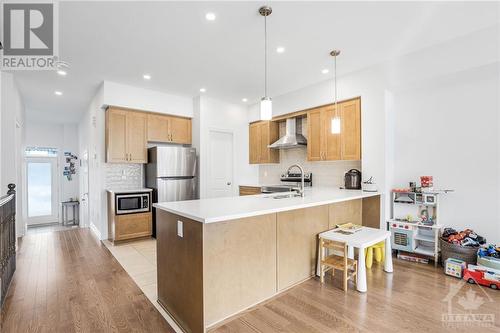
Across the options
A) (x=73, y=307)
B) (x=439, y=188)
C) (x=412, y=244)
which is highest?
(x=439, y=188)

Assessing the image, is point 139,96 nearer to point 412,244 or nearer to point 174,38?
point 174,38

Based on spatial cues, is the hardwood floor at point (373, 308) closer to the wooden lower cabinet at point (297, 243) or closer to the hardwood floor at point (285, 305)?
the hardwood floor at point (285, 305)

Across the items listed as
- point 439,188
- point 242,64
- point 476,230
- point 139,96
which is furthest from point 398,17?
point 139,96

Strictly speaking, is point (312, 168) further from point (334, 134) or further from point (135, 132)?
point (135, 132)

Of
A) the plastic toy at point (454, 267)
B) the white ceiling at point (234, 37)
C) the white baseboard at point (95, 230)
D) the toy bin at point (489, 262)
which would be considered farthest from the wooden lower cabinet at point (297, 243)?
the white baseboard at point (95, 230)

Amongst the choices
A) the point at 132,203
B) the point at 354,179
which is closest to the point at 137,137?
the point at 132,203

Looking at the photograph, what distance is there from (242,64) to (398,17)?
2.02m

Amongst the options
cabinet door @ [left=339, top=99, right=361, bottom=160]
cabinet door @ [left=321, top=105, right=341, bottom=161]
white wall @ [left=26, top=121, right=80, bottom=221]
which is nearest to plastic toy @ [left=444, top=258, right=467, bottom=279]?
cabinet door @ [left=339, top=99, right=361, bottom=160]

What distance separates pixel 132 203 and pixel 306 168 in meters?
3.45

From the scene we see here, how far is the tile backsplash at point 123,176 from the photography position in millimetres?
4758

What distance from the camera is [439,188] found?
3.55 m

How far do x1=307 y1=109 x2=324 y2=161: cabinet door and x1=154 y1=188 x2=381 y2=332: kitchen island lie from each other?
6.25 ft

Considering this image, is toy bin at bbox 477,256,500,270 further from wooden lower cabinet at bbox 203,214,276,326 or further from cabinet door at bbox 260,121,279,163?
cabinet door at bbox 260,121,279,163

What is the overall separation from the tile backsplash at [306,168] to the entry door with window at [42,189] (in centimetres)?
688
